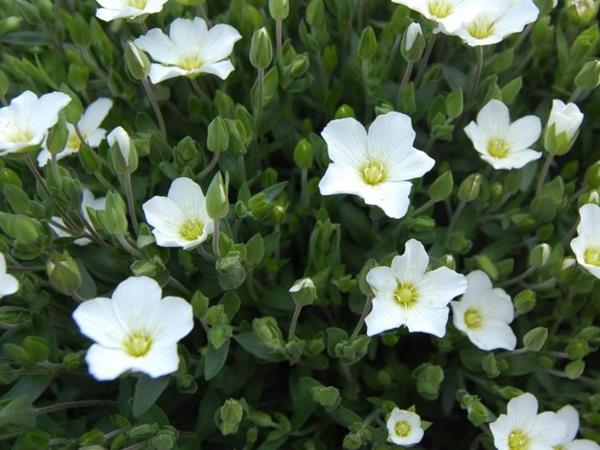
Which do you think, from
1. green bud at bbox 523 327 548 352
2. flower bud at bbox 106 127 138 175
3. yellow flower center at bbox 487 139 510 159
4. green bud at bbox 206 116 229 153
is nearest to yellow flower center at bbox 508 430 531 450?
green bud at bbox 523 327 548 352

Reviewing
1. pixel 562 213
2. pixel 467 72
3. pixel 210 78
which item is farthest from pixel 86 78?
pixel 562 213

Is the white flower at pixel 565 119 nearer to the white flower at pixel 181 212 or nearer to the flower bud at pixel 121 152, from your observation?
the white flower at pixel 181 212

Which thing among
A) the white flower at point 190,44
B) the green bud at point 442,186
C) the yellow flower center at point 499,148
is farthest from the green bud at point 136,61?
the yellow flower center at point 499,148

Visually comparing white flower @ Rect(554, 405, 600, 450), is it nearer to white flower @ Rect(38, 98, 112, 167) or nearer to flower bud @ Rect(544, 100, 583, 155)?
flower bud @ Rect(544, 100, 583, 155)

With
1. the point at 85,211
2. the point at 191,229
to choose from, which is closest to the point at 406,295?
the point at 191,229

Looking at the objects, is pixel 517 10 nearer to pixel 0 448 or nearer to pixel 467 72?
pixel 467 72

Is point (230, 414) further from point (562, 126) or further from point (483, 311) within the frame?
point (562, 126)
